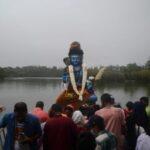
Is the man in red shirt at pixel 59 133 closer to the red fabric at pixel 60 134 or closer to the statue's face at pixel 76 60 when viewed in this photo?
the red fabric at pixel 60 134

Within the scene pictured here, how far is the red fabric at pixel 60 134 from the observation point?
13.7 ft

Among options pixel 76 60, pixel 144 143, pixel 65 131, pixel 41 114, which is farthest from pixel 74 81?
pixel 144 143

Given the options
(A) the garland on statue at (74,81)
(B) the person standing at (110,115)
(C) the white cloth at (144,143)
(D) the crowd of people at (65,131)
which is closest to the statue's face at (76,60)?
(A) the garland on statue at (74,81)

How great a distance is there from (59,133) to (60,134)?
0.05 ft

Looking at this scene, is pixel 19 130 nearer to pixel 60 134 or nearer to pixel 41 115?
pixel 60 134

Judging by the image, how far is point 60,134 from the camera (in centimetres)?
418

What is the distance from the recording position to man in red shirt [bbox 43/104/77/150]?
4.18m

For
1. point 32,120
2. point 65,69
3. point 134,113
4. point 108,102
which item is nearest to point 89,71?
point 65,69

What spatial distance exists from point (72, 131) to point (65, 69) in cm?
336

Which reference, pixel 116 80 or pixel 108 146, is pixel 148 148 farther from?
pixel 116 80

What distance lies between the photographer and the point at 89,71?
25.9ft

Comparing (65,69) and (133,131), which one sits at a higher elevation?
(65,69)

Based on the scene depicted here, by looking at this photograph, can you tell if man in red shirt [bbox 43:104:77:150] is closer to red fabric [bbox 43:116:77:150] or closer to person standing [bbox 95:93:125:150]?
red fabric [bbox 43:116:77:150]

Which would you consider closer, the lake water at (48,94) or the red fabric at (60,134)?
the red fabric at (60,134)
